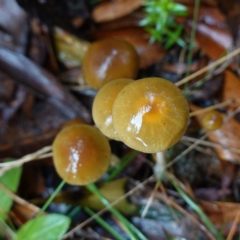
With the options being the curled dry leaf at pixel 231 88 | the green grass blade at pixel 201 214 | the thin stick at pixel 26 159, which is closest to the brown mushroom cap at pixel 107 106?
the thin stick at pixel 26 159

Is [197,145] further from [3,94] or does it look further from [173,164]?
[3,94]

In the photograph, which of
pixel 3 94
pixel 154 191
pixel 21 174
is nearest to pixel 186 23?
pixel 154 191

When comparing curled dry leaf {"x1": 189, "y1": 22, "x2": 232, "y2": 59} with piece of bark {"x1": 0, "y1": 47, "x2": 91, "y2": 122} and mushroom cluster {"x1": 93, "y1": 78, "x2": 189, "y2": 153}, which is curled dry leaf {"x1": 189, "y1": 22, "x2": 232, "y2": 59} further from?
mushroom cluster {"x1": 93, "y1": 78, "x2": 189, "y2": 153}

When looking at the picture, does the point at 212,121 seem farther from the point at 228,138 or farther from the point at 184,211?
the point at 184,211

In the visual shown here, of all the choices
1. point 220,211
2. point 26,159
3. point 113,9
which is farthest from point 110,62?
point 220,211

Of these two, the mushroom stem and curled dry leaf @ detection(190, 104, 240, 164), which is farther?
curled dry leaf @ detection(190, 104, 240, 164)

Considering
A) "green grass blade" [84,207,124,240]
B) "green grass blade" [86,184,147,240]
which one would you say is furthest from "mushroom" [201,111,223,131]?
"green grass blade" [84,207,124,240]
